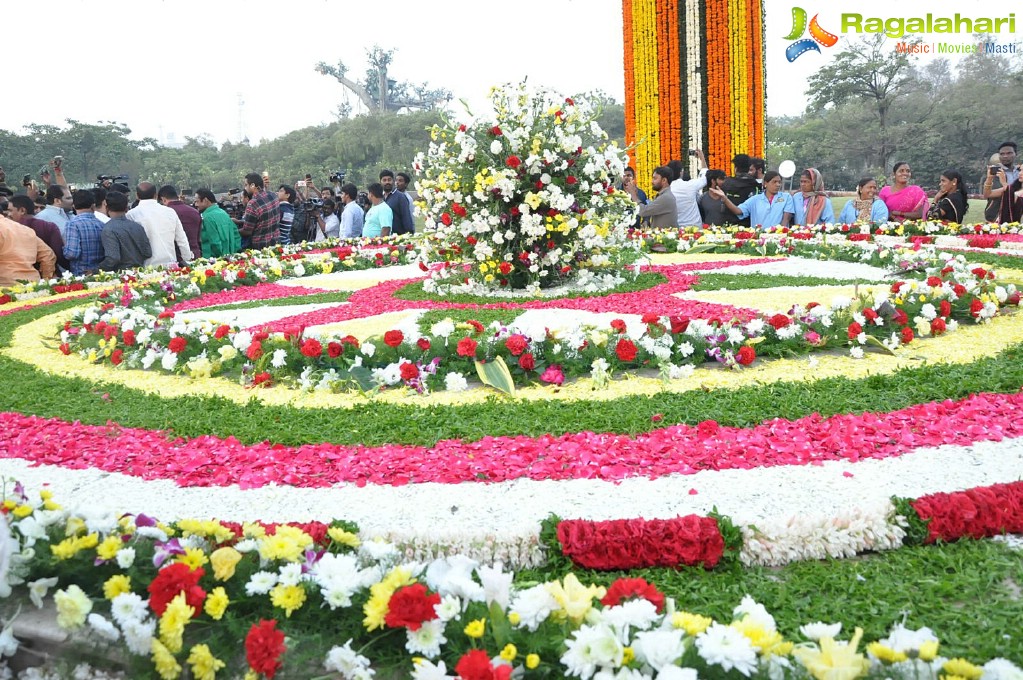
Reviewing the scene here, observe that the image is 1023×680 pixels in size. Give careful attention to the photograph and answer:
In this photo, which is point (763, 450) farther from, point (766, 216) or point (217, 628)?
point (766, 216)

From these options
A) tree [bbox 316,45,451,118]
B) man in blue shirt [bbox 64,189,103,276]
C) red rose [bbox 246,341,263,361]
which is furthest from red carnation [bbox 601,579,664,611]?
tree [bbox 316,45,451,118]

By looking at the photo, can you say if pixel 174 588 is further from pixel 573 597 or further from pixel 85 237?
pixel 85 237

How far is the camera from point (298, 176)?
35.6m

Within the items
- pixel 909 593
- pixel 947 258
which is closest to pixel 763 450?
pixel 909 593

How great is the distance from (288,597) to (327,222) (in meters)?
14.1

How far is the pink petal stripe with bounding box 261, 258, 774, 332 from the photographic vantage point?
20.5 ft

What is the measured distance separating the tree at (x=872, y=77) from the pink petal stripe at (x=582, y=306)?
90.7ft

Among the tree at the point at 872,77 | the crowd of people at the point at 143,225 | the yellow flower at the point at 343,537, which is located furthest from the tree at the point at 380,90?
the yellow flower at the point at 343,537

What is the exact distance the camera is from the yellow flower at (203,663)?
197cm

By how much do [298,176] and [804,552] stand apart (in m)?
35.2

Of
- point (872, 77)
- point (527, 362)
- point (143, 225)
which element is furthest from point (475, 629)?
point (872, 77)

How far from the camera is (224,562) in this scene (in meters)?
2.21

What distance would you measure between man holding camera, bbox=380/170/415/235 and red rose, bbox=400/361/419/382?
321 inches

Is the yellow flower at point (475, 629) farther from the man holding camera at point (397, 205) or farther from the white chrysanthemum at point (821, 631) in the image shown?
the man holding camera at point (397, 205)
